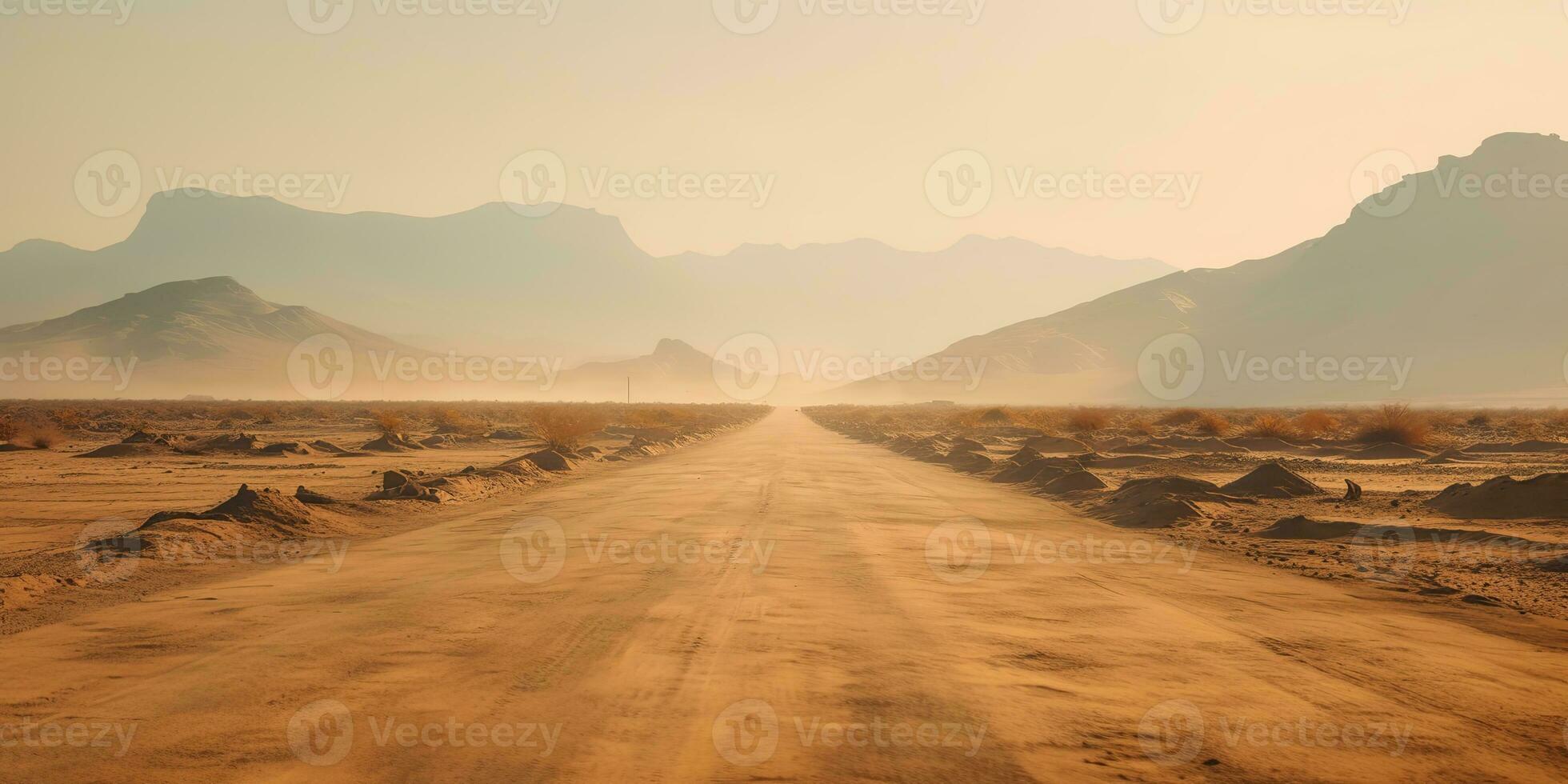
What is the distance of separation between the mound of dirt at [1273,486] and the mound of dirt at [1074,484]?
2.79 m

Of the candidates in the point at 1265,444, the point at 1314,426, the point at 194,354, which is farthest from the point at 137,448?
the point at 194,354

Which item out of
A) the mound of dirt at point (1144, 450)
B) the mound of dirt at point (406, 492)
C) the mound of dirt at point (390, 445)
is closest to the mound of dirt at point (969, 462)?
the mound of dirt at point (1144, 450)

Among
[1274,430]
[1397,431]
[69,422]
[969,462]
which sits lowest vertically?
[969,462]

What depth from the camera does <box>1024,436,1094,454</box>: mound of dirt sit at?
3706cm

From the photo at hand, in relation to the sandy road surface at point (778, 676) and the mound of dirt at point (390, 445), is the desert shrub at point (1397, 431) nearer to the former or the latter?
the sandy road surface at point (778, 676)

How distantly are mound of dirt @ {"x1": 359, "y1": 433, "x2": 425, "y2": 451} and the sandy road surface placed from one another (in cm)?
2942

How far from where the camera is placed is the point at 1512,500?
49.8 feet

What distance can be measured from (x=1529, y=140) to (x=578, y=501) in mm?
194316

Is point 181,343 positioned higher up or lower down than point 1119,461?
higher up

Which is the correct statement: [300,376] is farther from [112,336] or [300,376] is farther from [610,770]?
[610,770]

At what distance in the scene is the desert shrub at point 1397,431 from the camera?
1346 inches

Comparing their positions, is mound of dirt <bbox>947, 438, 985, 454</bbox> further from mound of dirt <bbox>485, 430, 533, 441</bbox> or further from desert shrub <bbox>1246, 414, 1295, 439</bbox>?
mound of dirt <bbox>485, 430, 533, 441</bbox>

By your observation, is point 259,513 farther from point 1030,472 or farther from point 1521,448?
point 1521,448

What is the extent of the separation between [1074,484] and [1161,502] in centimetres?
500
